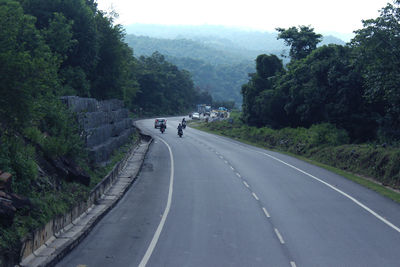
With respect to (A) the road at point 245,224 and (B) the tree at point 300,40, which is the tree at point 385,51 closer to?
(A) the road at point 245,224

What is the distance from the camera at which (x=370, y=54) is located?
30.4 m

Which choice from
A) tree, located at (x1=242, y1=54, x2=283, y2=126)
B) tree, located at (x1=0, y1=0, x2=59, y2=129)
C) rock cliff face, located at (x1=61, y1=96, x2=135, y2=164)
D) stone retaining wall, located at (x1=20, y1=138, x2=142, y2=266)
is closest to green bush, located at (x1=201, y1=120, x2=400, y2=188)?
tree, located at (x1=242, y1=54, x2=283, y2=126)

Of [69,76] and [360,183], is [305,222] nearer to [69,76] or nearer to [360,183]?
[360,183]

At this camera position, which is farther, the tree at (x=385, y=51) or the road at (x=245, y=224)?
the tree at (x=385, y=51)

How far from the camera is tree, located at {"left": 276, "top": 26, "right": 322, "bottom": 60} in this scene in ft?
200

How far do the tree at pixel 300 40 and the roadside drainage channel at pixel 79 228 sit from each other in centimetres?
4073

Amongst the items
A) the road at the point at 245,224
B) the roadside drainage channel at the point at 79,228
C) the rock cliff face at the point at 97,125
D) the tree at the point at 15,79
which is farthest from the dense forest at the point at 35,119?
the road at the point at 245,224

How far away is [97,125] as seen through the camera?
93.2 ft

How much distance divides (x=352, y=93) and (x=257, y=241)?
2994 centimetres

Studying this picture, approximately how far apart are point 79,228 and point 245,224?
529 cm

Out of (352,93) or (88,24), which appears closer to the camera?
(352,93)

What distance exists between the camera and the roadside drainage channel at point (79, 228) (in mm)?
10975

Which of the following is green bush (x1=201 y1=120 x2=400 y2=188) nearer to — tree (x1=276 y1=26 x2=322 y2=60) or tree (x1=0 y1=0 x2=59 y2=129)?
tree (x1=276 y1=26 x2=322 y2=60)

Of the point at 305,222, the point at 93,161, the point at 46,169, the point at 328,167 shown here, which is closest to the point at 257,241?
the point at 305,222
